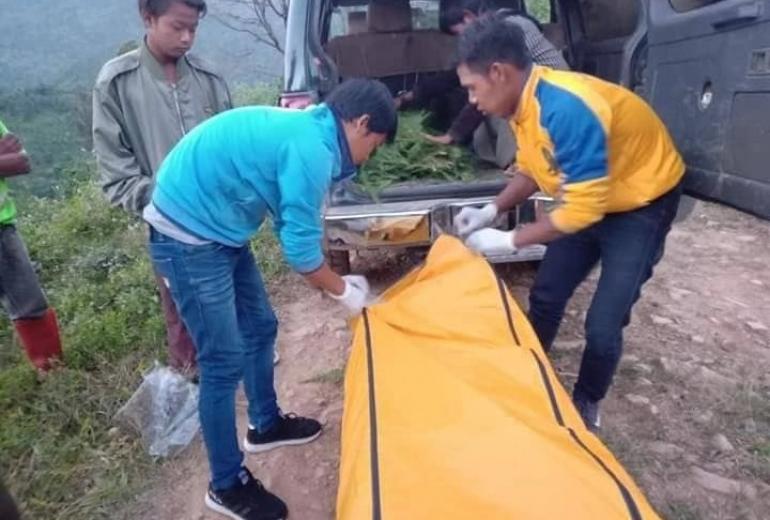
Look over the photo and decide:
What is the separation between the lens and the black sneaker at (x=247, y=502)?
216cm

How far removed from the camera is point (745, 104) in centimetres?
168

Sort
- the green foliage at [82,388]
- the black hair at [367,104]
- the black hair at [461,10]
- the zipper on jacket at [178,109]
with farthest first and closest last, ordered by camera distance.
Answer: the black hair at [461,10] < the zipper on jacket at [178,109] < the green foliage at [82,388] < the black hair at [367,104]

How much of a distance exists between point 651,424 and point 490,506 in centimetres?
164

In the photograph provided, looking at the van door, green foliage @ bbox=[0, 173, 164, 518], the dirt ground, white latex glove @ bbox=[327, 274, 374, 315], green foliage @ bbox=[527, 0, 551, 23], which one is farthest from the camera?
green foliage @ bbox=[527, 0, 551, 23]

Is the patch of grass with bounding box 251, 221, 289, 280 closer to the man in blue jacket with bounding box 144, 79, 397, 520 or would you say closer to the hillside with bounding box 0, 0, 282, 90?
the man in blue jacket with bounding box 144, 79, 397, 520

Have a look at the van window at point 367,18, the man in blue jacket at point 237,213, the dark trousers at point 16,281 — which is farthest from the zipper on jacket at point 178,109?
the van window at point 367,18

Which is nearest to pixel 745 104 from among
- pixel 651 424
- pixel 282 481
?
pixel 651 424

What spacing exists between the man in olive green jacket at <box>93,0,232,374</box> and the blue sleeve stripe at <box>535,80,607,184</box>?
1.35 meters

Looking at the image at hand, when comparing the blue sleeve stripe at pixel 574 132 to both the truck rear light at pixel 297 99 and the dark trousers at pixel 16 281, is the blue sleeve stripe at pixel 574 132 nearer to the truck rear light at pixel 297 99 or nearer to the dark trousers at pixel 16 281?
the truck rear light at pixel 297 99

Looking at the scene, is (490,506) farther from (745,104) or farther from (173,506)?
(173,506)

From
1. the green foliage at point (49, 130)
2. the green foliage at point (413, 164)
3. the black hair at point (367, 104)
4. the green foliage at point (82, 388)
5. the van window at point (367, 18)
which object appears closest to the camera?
the black hair at point (367, 104)

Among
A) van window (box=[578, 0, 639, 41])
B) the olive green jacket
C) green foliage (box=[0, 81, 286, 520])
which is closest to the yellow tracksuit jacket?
the olive green jacket

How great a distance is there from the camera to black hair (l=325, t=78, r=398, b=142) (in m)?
1.77

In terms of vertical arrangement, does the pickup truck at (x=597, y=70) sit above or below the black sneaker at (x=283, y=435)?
above
